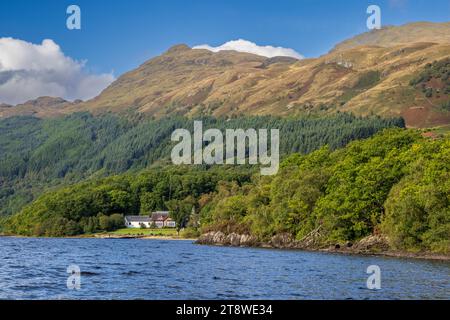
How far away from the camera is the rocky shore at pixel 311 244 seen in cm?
9996

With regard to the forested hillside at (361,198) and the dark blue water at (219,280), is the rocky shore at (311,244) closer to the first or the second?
the forested hillside at (361,198)

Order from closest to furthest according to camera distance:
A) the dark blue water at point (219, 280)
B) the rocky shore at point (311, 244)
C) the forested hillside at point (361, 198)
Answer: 1. the dark blue water at point (219, 280)
2. the forested hillside at point (361, 198)
3. the rocky shore at point (311, 244)

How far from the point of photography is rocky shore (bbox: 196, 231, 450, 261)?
99956mm

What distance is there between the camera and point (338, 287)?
5206cm

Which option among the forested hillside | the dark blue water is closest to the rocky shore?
the forested hillside

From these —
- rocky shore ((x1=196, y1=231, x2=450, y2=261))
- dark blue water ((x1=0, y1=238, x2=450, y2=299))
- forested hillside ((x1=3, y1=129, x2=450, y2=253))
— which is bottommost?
rocky shore ((x1=196, y1=231, x2=450, y2=261))

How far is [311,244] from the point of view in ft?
401

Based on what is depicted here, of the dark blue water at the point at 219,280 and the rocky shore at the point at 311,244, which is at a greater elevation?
the dark blue water at the point at 219,280

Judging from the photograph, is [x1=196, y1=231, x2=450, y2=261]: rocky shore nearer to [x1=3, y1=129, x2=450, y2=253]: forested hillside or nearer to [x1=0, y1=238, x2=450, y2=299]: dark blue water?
[x1=3, y1=129, x2=450, y2=253]: forested hillside

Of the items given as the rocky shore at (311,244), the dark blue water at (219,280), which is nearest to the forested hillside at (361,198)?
the rocky shore at (311,244)

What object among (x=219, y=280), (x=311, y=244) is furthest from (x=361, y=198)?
(x=219, y=280)

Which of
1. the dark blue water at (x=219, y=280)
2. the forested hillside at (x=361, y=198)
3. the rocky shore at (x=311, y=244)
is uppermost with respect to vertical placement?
the forested hillside at (x=361, y=198)

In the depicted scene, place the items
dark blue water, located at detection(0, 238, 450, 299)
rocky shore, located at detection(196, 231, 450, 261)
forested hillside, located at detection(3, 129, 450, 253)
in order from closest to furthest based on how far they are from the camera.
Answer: dark blue water, located at detection(0, 238, 450, 299)
forested hillside, located at detection(3, 129, 450, 253)
rocky shore, located at detection(196, 231, 450, 261)
